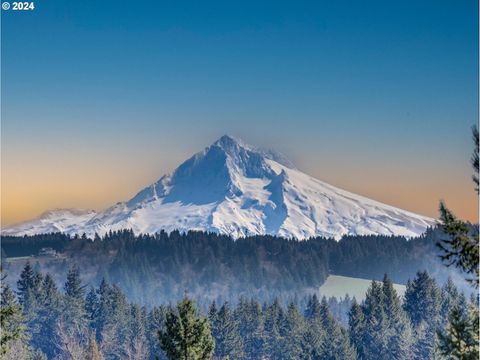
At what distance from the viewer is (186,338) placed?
4059 centimetres

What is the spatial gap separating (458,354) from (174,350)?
57.7 ft

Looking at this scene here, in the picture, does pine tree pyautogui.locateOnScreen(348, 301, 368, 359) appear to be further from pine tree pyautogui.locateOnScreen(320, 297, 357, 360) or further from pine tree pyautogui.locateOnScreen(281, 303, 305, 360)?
pine tree pyautogui.locateOnScreen(320, 297, 357, 360)

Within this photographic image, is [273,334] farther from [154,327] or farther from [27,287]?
[27,287]

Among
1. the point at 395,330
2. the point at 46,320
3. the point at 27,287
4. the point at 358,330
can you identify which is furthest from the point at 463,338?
the point at 27,287

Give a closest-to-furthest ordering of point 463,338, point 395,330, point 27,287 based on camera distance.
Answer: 1. point 463,338
2. point 395,330
3. point 27,287

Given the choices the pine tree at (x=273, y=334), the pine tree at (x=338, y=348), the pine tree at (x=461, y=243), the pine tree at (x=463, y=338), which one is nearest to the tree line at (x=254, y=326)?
the pine tree at (x=273, y=334)

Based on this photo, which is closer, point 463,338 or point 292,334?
point 463,338

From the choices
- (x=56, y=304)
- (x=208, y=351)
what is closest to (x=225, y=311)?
(x=56, y=304)

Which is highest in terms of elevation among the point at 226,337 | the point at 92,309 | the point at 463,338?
the point at 463,338

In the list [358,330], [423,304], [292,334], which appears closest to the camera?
[358,330]

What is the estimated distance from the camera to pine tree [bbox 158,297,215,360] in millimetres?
40531

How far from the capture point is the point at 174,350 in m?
40.7

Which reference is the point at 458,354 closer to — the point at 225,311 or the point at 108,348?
the point at 225,311

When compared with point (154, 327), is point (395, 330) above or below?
below
